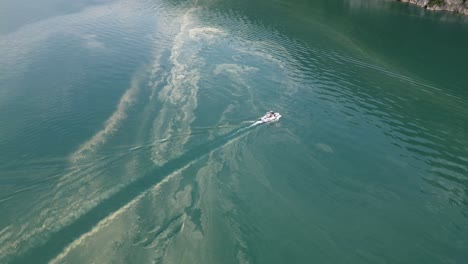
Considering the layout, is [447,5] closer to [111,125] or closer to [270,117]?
[270,117]

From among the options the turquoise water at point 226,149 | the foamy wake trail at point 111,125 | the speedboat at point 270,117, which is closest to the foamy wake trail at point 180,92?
the turquoise water at point 226,149

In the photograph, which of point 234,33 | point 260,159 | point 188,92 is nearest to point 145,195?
point 260,159

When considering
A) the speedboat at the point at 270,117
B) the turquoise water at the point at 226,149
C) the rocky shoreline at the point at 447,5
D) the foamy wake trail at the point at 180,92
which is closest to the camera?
the turquoise water at the point at 226,149

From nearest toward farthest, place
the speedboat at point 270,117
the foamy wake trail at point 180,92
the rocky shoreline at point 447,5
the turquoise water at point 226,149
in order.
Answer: the turquoise water at point 226,149 → the foamy wake trail at point 180,92 → the speedboat at point 270,117 → the rocky shoreline at point 447,5

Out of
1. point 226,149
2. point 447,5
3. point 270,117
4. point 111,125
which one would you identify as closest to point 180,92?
point 111,125

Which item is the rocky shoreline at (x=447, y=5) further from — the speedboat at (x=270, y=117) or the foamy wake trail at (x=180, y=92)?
the speedboat at (x=270, y=117)

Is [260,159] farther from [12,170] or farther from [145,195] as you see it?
[12,170]

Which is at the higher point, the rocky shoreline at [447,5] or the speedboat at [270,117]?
the rocky shoreline at [447,5]
